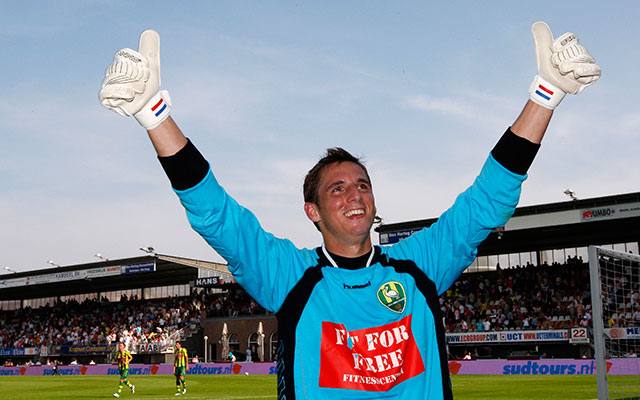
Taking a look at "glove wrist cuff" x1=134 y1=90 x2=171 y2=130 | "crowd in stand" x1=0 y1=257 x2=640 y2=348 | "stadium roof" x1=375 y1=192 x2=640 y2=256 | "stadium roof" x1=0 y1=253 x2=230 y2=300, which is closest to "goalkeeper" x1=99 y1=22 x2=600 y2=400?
"glove wrist cuff" x1=134 y1=90 x2=171 y2=130

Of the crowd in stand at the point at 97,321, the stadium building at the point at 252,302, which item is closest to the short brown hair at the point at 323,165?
the stadium building at the point at 252,302

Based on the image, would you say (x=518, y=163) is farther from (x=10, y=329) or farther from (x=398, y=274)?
(x=10, y=329)

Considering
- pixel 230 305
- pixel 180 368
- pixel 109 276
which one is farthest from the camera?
pixel 109 276

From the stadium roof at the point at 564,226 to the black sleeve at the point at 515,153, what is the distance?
110 feet

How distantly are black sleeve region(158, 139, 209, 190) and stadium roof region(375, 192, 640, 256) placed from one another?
113 ft

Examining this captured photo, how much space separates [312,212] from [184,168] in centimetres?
96

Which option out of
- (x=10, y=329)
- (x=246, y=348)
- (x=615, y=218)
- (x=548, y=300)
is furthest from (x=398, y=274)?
(x=10, y=329)

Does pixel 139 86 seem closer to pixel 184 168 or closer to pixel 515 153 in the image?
pixel 184 168

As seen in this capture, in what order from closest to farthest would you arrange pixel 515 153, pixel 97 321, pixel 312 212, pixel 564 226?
pixel 515 153, pixel 312 212, pixel 564 226, pixel 97 321

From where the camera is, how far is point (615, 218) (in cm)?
3447

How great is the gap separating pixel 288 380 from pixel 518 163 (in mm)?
1563

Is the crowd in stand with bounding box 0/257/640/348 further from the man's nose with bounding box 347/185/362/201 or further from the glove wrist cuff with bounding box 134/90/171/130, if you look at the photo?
the glove wrist cuff with bounding box 134/90/171/130

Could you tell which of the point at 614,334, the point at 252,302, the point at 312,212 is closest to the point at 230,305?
the point at 252,302

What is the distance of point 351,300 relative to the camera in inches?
136
